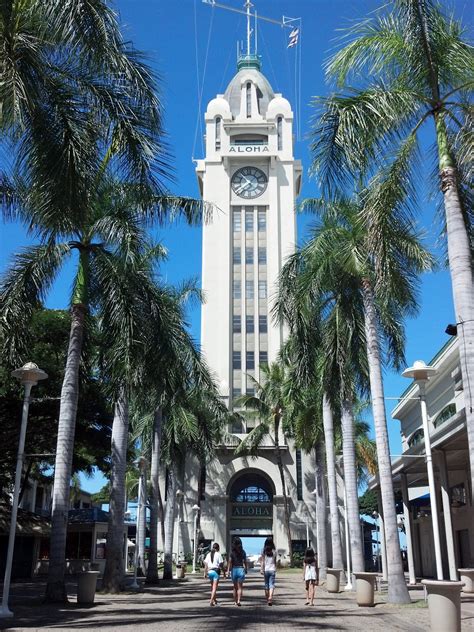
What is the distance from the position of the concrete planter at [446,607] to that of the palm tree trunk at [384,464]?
7.33 metres

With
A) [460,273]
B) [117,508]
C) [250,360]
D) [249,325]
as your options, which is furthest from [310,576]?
[249,325]

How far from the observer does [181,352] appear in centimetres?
2592

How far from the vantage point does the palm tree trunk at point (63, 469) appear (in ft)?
52.6

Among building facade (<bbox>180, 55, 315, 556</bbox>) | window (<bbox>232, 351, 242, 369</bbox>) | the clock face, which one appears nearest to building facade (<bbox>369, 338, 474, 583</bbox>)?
building facade (<bbox>180, 55, 315, 556</bbox>)

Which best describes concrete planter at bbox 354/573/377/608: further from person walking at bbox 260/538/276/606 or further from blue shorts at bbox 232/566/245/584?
blue shorts at bbox 232/566/245/584

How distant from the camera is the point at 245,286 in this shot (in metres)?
62.5

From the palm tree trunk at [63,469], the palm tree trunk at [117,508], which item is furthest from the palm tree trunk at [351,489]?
the palm tree trunk at [63,469]

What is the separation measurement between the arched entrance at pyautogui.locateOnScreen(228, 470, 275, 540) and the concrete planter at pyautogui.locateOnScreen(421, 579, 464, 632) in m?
48.5

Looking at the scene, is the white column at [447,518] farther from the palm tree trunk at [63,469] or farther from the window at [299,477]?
the window at [299,477]

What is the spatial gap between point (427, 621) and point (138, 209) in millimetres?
11886

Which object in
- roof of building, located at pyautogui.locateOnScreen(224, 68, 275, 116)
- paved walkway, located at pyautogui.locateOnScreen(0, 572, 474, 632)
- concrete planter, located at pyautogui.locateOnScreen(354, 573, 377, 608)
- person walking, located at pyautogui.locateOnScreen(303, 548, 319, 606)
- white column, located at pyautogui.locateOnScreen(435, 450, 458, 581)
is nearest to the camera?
paved walkway, located at pyautogui.locateOnScreen(0, 572, 474, 632)

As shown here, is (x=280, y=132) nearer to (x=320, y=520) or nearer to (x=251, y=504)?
(x=251, y=504)

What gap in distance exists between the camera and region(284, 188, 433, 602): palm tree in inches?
520

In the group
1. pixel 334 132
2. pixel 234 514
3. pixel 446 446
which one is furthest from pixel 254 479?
pixel 334 132
